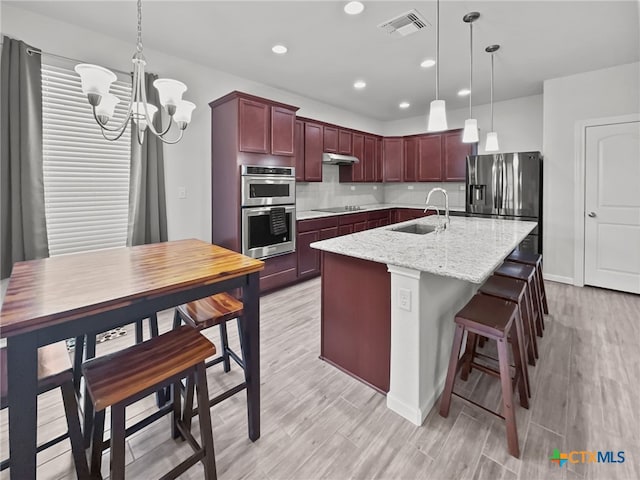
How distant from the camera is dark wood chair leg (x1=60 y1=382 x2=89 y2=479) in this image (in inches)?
48.8

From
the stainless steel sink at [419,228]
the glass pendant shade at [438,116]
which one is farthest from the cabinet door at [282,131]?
the glass pendant shade at [438,116]

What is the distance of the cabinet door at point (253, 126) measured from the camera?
11.3ft

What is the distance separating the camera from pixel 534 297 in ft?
9.16

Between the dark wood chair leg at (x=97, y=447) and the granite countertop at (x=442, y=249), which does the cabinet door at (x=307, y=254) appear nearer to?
the granite countertop at (x=442, y=249)

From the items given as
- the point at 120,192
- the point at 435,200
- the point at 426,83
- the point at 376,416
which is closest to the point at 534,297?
the point at 376,416

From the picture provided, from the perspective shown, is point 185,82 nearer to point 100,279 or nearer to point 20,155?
point 20,155

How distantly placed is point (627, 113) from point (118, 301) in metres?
5.33

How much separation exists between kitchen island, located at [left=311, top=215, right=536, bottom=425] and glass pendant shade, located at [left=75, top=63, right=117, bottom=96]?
56.3 inches

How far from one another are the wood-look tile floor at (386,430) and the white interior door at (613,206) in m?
1.91

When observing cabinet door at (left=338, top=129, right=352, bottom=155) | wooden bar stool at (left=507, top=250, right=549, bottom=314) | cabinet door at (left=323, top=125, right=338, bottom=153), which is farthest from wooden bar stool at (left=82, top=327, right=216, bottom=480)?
cabinet door at (left=338, top=129, right=352, bottom=155)

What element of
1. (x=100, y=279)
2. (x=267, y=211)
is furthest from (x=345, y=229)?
(x=100, y=279)

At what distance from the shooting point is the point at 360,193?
6.35 metres

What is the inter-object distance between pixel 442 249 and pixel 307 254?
2578 millimetres

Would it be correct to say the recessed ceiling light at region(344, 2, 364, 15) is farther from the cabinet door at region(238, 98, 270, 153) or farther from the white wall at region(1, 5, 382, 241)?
the white wall at region(1, 5, 382, 241)
